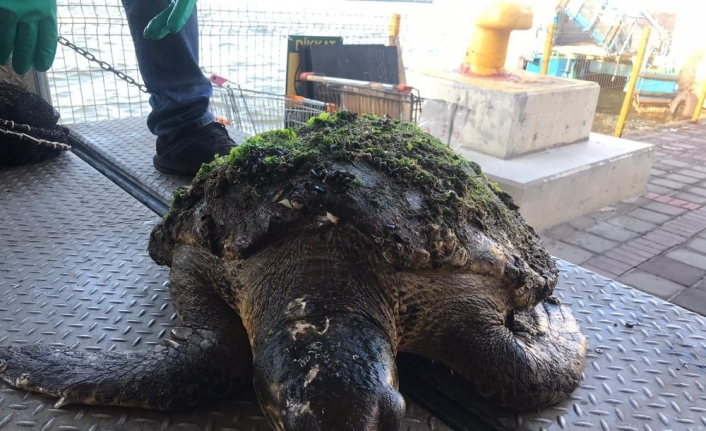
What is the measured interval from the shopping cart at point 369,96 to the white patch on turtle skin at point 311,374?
3.68 metres

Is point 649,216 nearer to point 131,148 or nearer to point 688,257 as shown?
point 688,257

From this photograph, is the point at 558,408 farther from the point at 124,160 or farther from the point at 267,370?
the point at 124,160

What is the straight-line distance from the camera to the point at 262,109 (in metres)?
4.97

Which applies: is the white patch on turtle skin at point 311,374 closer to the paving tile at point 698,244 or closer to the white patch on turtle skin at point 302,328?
the white patch on turtle skin at point 302,328

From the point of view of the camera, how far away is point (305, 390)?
0.88 metres

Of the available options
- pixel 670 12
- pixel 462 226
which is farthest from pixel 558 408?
pixel 670 12

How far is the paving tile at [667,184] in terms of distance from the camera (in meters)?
5.53

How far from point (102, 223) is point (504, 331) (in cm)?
171

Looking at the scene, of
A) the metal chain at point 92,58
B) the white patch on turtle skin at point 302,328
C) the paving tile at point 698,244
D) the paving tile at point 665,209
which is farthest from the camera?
the paving tile at point 665,209

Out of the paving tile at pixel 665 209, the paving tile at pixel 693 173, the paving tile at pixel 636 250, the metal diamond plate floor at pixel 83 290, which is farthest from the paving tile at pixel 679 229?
the metal diamond plate floor at pixel 83 290

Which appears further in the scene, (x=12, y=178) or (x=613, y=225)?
(x=613, y=225)

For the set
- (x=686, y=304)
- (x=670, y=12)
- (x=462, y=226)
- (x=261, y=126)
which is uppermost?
(x=670, y=12)

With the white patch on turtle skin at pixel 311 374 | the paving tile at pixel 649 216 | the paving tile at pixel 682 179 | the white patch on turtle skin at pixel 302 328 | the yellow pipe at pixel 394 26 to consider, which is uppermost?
the yellow pipe at pixel 394 26

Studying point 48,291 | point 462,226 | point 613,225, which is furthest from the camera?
point 613,225
